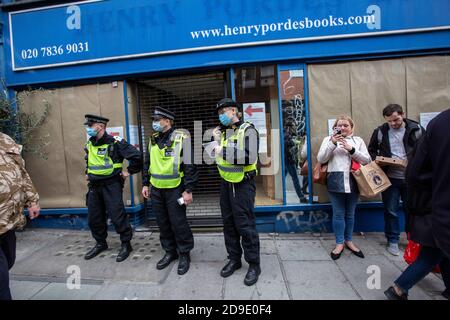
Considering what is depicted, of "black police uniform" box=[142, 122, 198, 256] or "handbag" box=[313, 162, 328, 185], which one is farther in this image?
A: "handbag" box=[313, 162, 328, 185]

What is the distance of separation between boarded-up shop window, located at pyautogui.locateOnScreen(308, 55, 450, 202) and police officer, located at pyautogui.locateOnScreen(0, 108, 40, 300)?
372 cm

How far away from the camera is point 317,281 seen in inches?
112

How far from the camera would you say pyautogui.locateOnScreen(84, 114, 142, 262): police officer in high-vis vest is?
3.43 metres

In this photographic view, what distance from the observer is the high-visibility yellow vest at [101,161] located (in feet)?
11.2

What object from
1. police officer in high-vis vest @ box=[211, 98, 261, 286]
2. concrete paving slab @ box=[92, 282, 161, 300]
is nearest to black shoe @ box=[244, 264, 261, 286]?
police officer in high-vis vest @ box=[211, 98, 261, 286]

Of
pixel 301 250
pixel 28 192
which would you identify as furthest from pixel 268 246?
pixel 28 192

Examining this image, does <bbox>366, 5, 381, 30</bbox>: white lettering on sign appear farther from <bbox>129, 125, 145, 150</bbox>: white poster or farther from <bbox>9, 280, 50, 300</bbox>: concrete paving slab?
<bbox>9, 280, 50, 300</bbox>: concrete paving slab

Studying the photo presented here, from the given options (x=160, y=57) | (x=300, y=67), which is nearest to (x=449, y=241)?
(x=300, y=67)

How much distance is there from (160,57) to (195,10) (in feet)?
3.08

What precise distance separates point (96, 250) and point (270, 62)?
3.88 metres

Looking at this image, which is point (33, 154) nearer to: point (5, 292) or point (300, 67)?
point (5, 292)

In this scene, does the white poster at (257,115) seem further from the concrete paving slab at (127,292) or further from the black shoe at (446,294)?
the black shoe at (446,294)

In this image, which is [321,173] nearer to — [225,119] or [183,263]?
[225,119]
